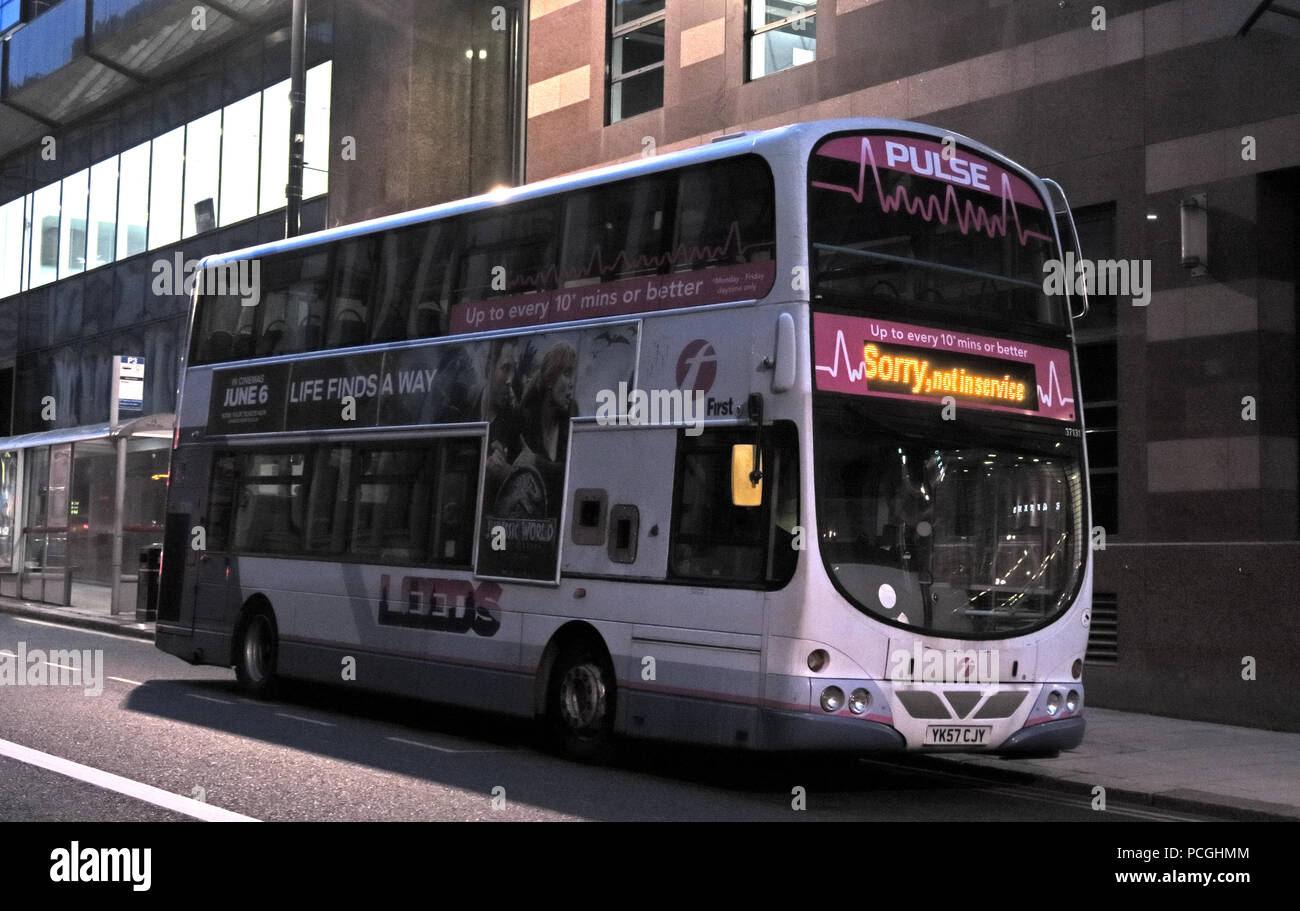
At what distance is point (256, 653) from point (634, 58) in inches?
432

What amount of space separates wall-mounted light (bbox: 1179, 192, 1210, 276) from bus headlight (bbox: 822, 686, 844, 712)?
7280mm

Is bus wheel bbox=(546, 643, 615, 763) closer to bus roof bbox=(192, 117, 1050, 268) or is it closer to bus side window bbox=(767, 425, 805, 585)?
bus side window bbox=(767, 425, 805, 585)

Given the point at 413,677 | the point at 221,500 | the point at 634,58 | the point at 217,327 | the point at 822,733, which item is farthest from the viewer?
the point at 634,58

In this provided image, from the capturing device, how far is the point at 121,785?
374 inches

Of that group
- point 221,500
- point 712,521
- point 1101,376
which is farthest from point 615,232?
point 1101,376

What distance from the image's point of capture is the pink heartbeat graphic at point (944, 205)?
10883 mm

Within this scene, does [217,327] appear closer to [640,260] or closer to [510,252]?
[510,252]

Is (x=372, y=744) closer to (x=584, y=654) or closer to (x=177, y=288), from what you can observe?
(x=584, y=654)

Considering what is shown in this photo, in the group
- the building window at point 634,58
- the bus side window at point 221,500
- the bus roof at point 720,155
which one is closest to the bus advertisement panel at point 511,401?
the bus roof at point 720,155

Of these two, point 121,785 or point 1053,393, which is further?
point 1053,393

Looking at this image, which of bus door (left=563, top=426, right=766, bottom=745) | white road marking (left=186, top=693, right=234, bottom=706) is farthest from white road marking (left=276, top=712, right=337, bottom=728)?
bus door (left=563, top=426, right=766, bottom=745)

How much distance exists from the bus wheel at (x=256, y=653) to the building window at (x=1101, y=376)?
8.06 m

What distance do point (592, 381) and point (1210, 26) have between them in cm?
755
